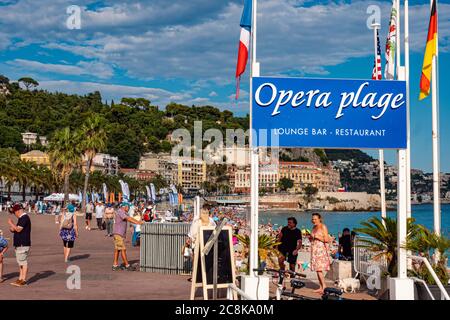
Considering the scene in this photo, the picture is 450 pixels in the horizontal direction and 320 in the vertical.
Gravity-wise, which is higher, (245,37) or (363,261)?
(245,37)

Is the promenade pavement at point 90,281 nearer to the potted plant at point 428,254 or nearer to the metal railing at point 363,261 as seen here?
the metal railing at point 363,261

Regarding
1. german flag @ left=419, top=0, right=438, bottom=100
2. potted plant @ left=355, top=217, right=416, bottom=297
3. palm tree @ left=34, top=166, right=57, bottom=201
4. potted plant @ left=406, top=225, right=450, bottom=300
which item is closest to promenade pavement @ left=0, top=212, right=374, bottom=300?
potted plant @ left=355, top=217, right=416, bottom=297

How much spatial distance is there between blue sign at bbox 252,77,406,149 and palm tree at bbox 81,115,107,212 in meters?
57.3

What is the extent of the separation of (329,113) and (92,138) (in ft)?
191

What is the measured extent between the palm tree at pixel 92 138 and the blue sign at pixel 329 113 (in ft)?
188

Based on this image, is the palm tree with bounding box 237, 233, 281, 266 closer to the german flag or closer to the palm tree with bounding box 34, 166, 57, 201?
the german flag

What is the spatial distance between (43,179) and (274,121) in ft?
293

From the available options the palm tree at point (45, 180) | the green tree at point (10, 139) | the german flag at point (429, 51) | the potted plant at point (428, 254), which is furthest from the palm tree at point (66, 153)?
the green tree at point (10, 139)

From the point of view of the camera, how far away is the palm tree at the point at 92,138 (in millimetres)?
65562

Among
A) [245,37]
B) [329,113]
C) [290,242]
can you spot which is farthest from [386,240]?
[245,37]

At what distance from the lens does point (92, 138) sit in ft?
217

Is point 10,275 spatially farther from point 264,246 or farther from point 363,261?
point 363,261
